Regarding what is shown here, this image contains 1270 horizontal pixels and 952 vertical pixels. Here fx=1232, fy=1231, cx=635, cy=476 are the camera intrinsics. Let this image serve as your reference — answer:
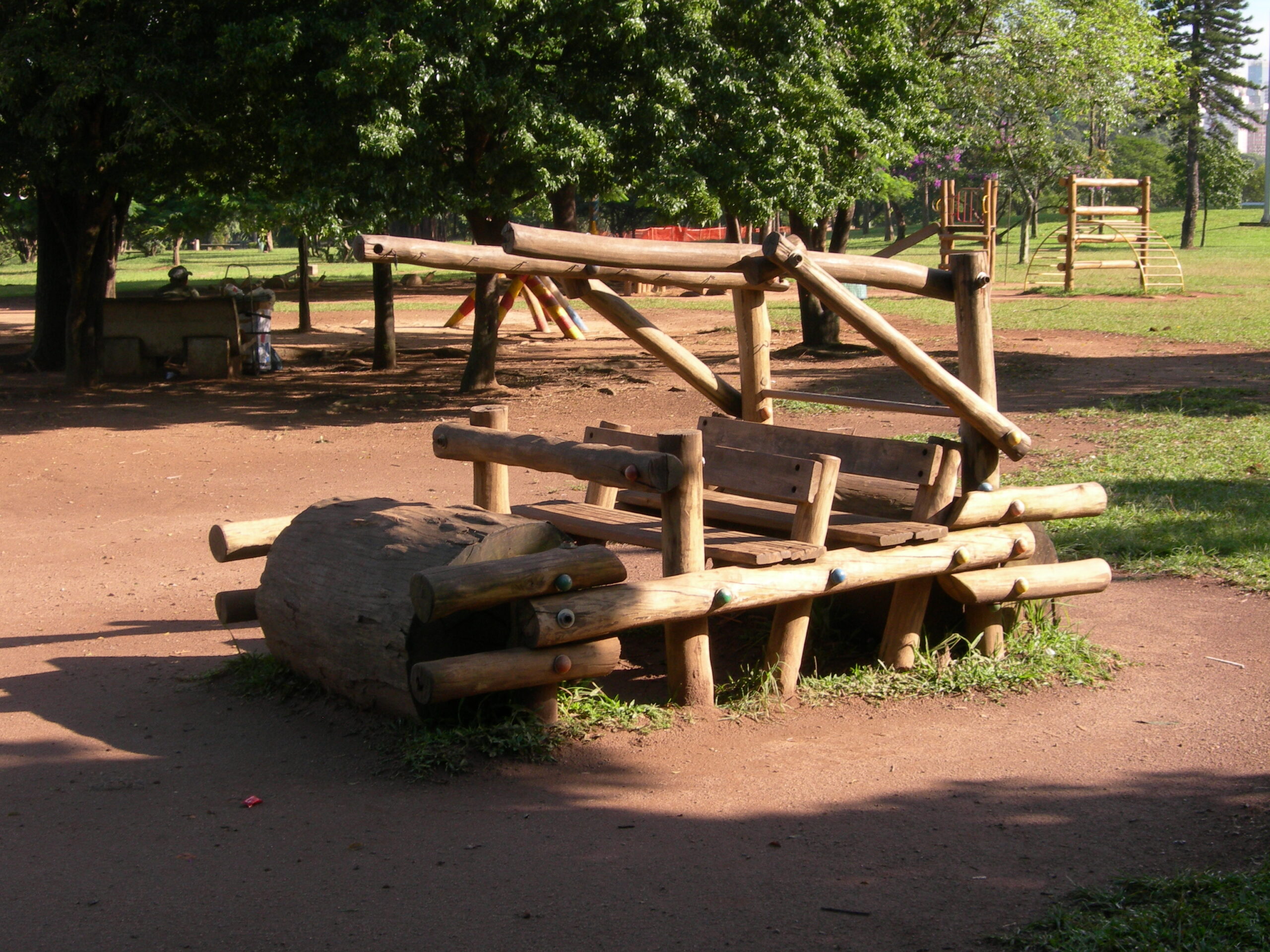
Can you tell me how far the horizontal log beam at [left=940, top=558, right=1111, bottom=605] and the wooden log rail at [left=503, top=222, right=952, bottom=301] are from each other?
1292 millimetres

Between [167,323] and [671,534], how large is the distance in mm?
13906

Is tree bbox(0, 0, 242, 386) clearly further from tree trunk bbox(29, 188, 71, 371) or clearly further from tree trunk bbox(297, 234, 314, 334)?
tree trunk bbox(297, 234, 314, 334)

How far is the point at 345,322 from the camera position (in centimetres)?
2453

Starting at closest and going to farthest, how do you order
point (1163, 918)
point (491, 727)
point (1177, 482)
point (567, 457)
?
point (1163, 918) < point (491, 727) < point (567, 457) < point (1177, 482)

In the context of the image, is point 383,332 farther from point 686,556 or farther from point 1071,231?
point 1071,231

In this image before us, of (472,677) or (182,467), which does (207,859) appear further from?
(182,467)

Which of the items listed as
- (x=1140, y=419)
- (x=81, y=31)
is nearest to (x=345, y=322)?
(x=81, y=31)

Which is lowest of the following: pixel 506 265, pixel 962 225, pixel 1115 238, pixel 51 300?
pixel 506 265

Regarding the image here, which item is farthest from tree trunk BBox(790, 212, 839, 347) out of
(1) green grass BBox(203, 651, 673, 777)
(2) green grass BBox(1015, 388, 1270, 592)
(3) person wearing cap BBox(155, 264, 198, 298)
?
(1) green grass BBox(203, 651, 673, 777)

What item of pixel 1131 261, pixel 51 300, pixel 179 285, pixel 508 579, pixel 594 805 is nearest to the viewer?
pixel 594 805

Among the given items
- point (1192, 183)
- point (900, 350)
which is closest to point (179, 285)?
point (900, 350)

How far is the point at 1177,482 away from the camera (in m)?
8.73

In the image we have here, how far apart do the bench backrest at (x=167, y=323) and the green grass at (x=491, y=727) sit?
41.5ft

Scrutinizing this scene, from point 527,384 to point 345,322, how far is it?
9.99 meters
